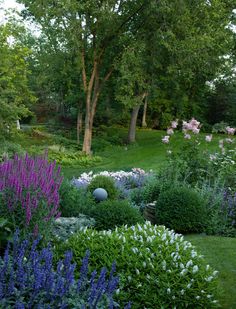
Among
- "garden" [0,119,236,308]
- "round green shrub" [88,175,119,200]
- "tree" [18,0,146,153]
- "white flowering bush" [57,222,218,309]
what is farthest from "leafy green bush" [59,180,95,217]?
"tree" [18,0,146,153]

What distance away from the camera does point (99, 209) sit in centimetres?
532

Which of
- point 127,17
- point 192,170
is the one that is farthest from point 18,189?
point 127,17

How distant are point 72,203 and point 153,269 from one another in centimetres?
256

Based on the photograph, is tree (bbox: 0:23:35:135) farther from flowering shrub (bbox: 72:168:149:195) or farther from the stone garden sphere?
the stone garden sphere

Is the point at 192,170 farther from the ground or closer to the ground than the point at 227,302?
farther from the ground

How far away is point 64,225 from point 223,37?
631 inches

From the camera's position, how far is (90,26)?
55.0ft

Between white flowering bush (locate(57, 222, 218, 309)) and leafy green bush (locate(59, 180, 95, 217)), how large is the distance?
1.94 meters

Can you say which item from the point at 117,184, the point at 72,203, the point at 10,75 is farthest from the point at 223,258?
the point at 10,75

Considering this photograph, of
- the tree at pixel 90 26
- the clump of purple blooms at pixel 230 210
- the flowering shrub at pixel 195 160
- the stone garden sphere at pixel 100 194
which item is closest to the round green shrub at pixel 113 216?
the stone garden sphere at pixel 100 194

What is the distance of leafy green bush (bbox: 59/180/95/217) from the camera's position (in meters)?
5.82

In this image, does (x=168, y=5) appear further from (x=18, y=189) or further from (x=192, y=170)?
(x=18, y=189)

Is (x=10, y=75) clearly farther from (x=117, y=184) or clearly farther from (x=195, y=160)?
(x=195, y=160)

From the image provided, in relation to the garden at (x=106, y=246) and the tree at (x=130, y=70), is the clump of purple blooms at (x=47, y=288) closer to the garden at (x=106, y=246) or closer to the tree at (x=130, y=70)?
the garden at (x=106, y=246)
